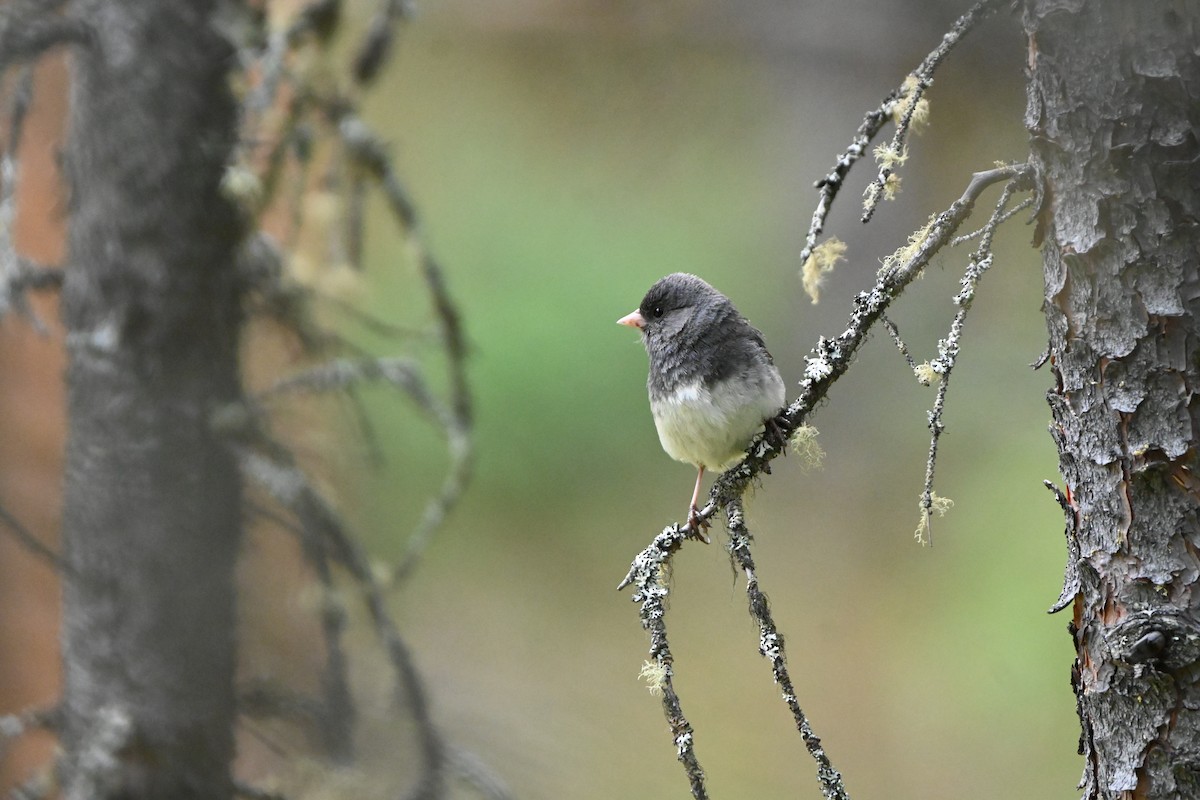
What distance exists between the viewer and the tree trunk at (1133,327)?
1.37 meters

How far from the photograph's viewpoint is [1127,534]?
1436mm

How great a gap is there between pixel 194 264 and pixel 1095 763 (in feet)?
7.61

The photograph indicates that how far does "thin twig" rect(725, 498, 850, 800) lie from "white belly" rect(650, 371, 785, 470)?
0.62 m

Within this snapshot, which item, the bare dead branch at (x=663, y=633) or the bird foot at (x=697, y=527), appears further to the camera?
the bird foot at (x=697, y=527)

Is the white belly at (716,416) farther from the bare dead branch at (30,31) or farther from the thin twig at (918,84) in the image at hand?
the bare dead branch at (30,31)

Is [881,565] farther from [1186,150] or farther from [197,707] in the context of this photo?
[1186,150]

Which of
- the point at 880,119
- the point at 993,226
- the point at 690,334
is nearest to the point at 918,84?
the point at 880,119

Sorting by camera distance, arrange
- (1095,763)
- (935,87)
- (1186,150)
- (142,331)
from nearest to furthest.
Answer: (1186,150), (1095,763), (142,331), (935,87)

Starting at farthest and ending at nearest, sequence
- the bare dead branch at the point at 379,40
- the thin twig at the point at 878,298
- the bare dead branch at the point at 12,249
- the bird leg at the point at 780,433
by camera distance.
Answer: the bare dead branch at the point at 379,40 → the bare dead branch at the point at 12,249 → the bird leg at the point at 780,433 → the thin twig at the point at 878,298

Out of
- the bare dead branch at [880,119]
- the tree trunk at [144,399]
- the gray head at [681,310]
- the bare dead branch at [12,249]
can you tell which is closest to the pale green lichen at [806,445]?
the bare dead branch at [880,119]

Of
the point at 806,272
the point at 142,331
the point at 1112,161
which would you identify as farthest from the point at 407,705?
the point at 1112,161

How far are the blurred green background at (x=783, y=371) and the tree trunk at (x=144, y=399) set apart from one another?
220 cm

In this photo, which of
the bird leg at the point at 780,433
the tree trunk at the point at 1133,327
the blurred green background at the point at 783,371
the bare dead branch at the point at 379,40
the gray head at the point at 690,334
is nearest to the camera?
the tree trunk at the point at 1133,327

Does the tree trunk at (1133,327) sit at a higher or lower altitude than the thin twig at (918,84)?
lower
